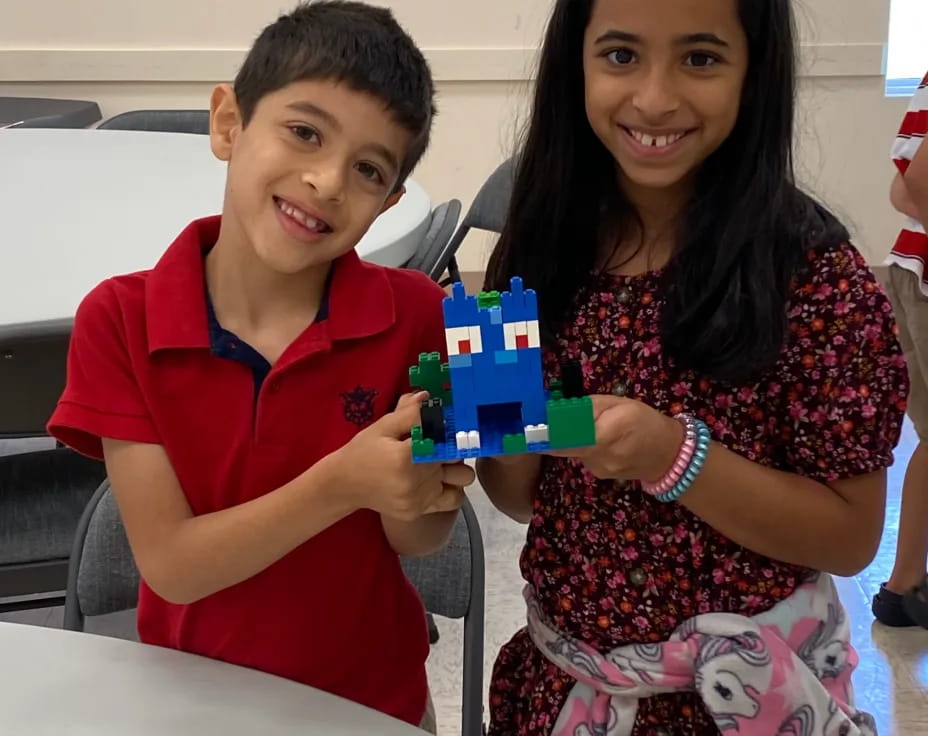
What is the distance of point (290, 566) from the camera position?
0.91 metres


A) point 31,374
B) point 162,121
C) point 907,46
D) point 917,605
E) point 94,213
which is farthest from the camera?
point 907,46

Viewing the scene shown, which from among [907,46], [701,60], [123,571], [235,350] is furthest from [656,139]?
[907,46]

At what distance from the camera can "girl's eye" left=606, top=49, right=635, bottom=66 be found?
88cm

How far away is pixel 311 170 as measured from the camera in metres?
0.81

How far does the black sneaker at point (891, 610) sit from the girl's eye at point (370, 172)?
1684 mm

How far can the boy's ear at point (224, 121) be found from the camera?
88cm

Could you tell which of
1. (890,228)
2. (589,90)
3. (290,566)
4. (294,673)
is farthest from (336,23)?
(890,228)

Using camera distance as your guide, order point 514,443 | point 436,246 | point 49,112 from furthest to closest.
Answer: point 49,112, point 436,246, point 514,443

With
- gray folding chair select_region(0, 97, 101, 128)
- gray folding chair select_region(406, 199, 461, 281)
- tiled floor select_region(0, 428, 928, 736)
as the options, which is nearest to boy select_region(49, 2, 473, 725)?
gray folding chair select_region(406, 199, 461, 281)

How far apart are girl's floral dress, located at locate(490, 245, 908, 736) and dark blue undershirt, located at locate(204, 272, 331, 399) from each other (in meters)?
0.30

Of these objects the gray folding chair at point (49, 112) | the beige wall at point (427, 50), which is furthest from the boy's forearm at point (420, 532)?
the beige wall at point (427, 50)

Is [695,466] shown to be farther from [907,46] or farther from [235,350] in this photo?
[907,46]

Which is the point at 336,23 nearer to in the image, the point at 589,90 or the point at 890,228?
the point at 589,90

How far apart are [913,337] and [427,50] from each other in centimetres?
243
